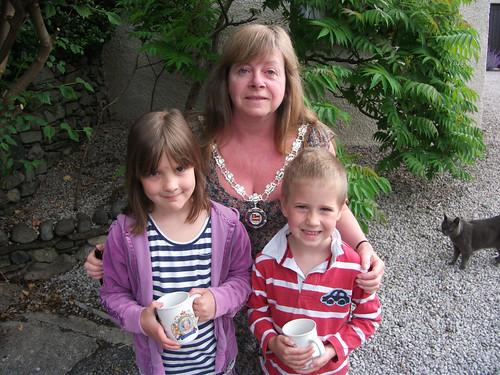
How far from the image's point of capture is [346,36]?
4109 millimetres

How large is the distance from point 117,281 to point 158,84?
19.3ft

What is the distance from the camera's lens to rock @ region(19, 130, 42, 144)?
5.98 metres

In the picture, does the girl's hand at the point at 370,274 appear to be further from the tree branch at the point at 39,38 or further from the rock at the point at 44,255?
the rock at the point at 44,255

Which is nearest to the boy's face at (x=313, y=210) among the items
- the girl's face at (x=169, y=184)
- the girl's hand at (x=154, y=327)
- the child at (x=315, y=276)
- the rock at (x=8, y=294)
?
the child at (x=315, y=276)

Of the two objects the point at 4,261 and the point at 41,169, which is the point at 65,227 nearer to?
the point at 4,261

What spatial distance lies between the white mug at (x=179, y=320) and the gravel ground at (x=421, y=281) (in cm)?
96

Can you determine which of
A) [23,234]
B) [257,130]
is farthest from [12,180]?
[257,130]

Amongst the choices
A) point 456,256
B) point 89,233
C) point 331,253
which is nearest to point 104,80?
point 89,233

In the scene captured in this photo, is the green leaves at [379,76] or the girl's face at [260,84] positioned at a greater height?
the girl's face at [260,84]

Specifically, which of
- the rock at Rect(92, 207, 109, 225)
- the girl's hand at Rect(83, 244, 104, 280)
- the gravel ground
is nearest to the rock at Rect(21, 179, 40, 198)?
the gravel ground

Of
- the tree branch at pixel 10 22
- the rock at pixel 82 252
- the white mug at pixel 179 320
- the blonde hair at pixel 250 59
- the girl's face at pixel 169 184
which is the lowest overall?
the rock at pixel 82 252

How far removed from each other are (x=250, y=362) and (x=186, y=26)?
290 centimetres

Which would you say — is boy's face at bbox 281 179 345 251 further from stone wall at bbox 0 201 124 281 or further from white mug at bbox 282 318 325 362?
stone wall at bbox 0 201 124 281

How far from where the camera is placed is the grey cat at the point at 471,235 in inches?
181
